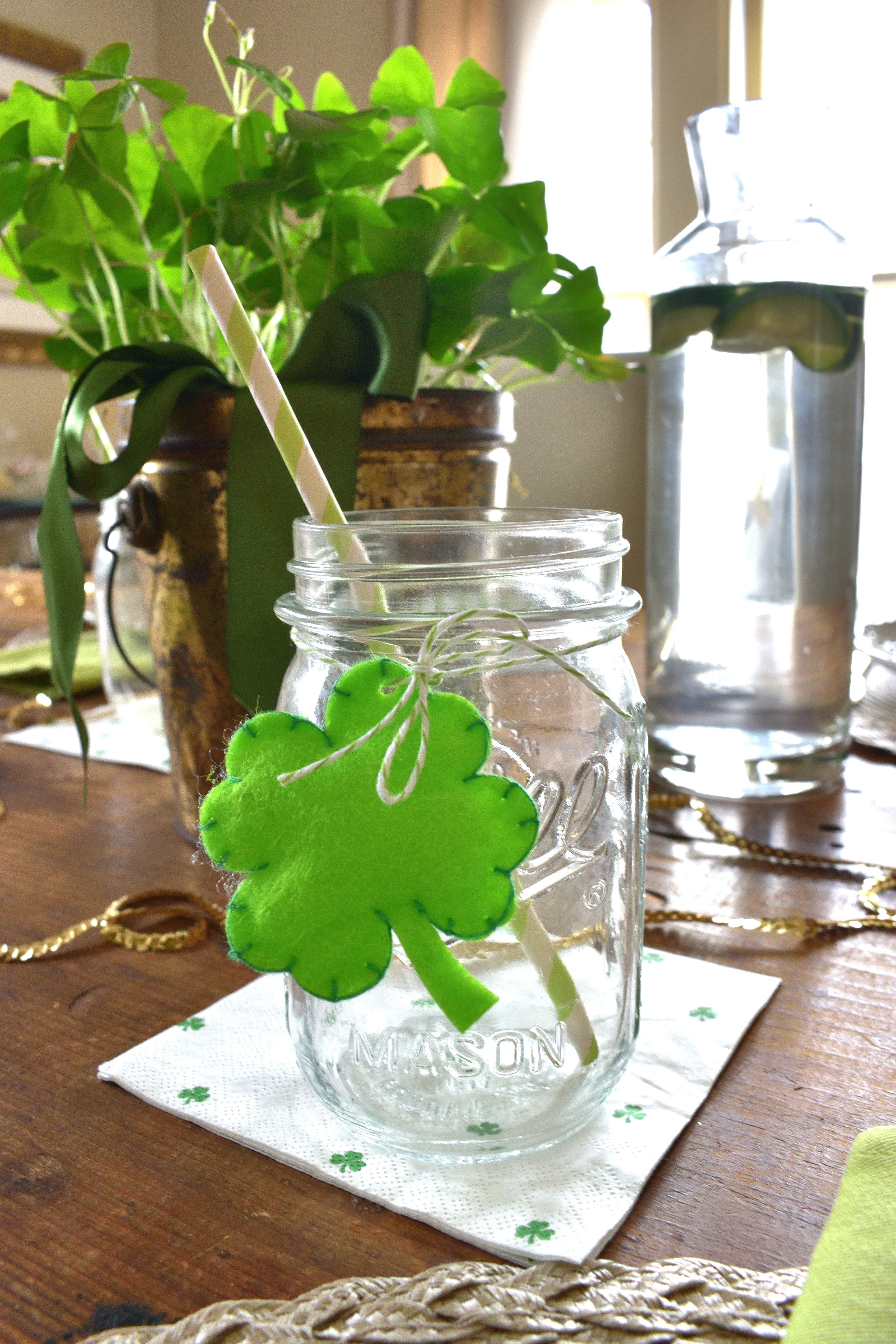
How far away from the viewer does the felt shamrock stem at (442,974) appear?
0.90ft

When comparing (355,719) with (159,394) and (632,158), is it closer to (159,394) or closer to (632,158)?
(159,394)

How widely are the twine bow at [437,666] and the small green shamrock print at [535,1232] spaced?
0.12 metres

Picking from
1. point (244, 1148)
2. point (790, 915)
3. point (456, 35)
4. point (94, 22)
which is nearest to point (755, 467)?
point (790, 915)

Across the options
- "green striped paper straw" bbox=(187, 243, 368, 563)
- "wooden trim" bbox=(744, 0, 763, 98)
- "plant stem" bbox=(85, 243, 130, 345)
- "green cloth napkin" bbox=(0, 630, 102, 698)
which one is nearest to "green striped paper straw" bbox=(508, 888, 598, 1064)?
"green striped paper straw" bbox=(187, 243, 368, 563)

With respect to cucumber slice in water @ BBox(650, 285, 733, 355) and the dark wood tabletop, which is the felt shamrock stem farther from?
cucumber slice in water @ BBox(650, 285, 733, 355)

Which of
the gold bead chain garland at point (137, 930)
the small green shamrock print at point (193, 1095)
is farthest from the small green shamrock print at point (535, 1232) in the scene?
the gold bead chain garland at point (137, 930)

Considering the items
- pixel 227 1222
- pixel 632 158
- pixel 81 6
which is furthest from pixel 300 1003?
pixel 81 6

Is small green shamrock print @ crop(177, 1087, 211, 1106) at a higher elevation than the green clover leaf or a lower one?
higher

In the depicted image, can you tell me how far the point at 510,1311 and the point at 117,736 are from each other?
0.63m

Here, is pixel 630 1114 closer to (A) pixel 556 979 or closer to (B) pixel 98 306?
(A) pixel 556 979

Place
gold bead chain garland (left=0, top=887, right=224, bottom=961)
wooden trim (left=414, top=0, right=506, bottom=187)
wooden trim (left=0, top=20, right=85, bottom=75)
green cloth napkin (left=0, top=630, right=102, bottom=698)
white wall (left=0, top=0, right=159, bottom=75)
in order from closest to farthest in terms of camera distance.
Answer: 1. gold bead chain garland (left=0, top=887, right=224, bottom=961)
2. green cloth napkin (left=0, top=630, right=102, bottom=698)
3. wooden trim (left=414, top=0, right=506, bottom=187)
4. wooden trim (left=0, top=20, right=85, bottom=75)
5. white wall (left=0, top=0, right=159, bottom=75)

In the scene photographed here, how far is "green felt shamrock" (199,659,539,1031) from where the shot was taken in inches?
10.6

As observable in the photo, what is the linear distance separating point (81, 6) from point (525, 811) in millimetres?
4312

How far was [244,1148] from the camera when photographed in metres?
0.32
